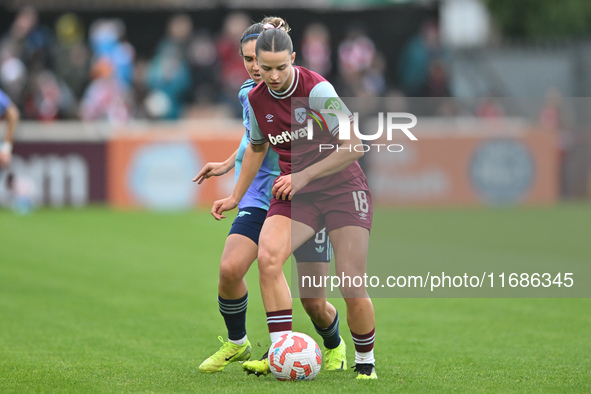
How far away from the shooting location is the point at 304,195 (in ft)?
19.0

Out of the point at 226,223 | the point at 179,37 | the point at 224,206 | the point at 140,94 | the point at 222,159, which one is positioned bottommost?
the point at 226,223

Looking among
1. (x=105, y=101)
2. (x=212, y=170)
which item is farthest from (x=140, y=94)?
(x=212, y=170)

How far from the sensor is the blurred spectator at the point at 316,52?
2073 centimetres

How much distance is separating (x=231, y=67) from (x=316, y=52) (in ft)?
6.27

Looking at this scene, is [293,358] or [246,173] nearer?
[293,358]

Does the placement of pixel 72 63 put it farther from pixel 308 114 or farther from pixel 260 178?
pixel 308 114

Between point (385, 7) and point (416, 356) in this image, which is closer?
point (416, 356)

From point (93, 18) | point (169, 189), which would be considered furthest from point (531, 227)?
point (93, 18)

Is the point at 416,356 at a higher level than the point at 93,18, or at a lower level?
lower

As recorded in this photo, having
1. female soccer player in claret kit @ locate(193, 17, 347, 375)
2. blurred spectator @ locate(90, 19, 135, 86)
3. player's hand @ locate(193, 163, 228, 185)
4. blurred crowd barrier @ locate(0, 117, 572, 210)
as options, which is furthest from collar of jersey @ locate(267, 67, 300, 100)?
blurred spectator @ locate(90, 19, 135, 86)

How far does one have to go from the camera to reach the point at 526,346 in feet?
22.9

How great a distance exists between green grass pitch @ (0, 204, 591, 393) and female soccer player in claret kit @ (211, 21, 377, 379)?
1.43ft

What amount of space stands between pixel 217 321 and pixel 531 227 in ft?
27.5

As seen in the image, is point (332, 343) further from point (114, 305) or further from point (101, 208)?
point (101, 208)
